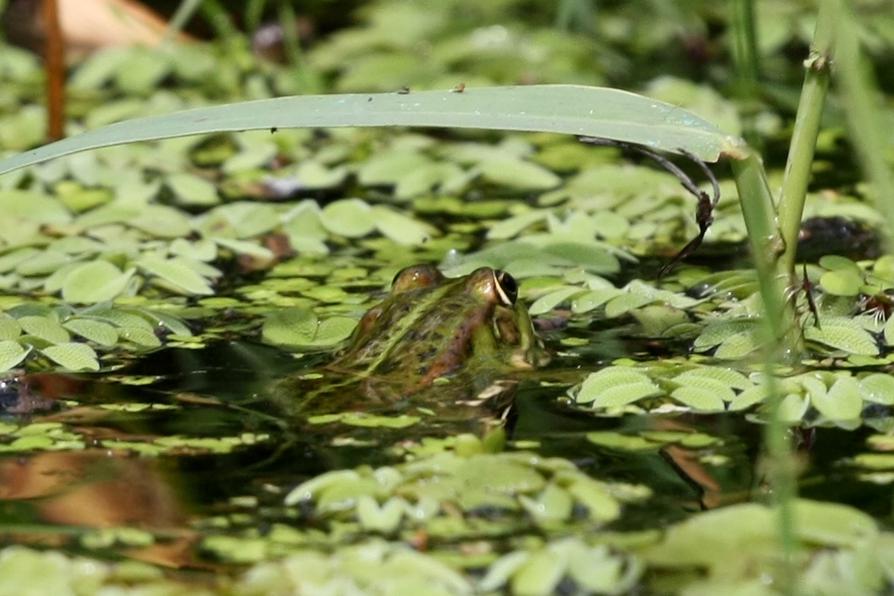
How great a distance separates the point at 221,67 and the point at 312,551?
9.32ft

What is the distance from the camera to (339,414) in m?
2.17

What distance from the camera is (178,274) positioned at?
264cm

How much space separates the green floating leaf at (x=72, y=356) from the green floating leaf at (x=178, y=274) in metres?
0.31

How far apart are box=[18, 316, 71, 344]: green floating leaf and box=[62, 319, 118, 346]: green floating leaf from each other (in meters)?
0.02

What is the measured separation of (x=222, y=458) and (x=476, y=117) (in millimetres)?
570

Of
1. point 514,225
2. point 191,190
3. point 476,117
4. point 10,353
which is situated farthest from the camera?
point 191,190

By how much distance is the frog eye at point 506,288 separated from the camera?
2395mm

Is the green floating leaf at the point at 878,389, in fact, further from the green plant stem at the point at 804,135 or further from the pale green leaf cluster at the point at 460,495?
the pale green leaf cluster at the point at 460,495

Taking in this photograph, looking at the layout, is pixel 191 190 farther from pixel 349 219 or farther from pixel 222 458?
pixel 222 458

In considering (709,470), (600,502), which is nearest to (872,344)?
(709,470)

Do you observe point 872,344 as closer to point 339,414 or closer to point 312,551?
point 339,414

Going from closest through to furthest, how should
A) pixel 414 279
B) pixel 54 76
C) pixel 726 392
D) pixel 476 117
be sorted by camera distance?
pixel 476 117 < pixel 726 392 < pixel 414 279 < pixel 54 76

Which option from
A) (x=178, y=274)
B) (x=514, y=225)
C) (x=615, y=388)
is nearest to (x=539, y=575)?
(x=615, y=388)

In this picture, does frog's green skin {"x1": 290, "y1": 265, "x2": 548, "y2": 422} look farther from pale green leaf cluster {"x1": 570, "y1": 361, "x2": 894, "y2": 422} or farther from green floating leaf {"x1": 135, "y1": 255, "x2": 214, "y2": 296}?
green floating leaf {"x1": 135, "y1": 255, "x2": 214, "y2": 296}
